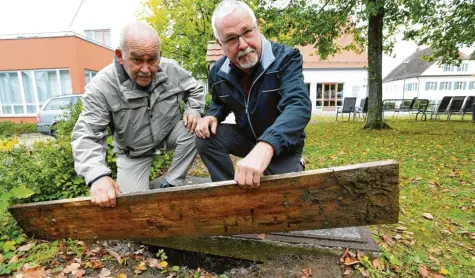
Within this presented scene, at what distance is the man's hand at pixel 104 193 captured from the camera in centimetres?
173

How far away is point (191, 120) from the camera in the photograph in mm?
2498

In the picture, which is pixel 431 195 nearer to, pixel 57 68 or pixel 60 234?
pixel 60 234

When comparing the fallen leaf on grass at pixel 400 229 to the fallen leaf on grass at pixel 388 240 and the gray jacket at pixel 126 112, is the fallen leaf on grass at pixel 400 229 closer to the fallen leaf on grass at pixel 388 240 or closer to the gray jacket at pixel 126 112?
the fallen leaf on grass at pixel 388 240

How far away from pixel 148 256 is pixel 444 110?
16021 mm

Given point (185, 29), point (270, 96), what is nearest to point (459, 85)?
point (185, 29)

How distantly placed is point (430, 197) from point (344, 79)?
27.0 meters

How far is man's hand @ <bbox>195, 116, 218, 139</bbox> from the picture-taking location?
2.31 meters

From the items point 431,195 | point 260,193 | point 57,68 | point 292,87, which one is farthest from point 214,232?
point 57,68

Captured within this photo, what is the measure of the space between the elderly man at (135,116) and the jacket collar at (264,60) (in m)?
0.51

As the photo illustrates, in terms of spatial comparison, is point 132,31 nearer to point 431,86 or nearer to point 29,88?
point 29,88

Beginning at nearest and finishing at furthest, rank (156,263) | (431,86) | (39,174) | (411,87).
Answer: (156,263) < (39,174) < (431,86) < (411,87)

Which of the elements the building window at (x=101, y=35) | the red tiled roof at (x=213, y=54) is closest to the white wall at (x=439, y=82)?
the building window at (x=101, y=35)

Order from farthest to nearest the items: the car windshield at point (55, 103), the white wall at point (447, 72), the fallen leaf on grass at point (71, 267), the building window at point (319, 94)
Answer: the white wall at point (447, 72)
the building window at point (319, 94)
the car windshield at point (55, 103)
the fallen leaf on grass at point (71, 267)

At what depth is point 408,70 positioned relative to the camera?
50188 millimetres
